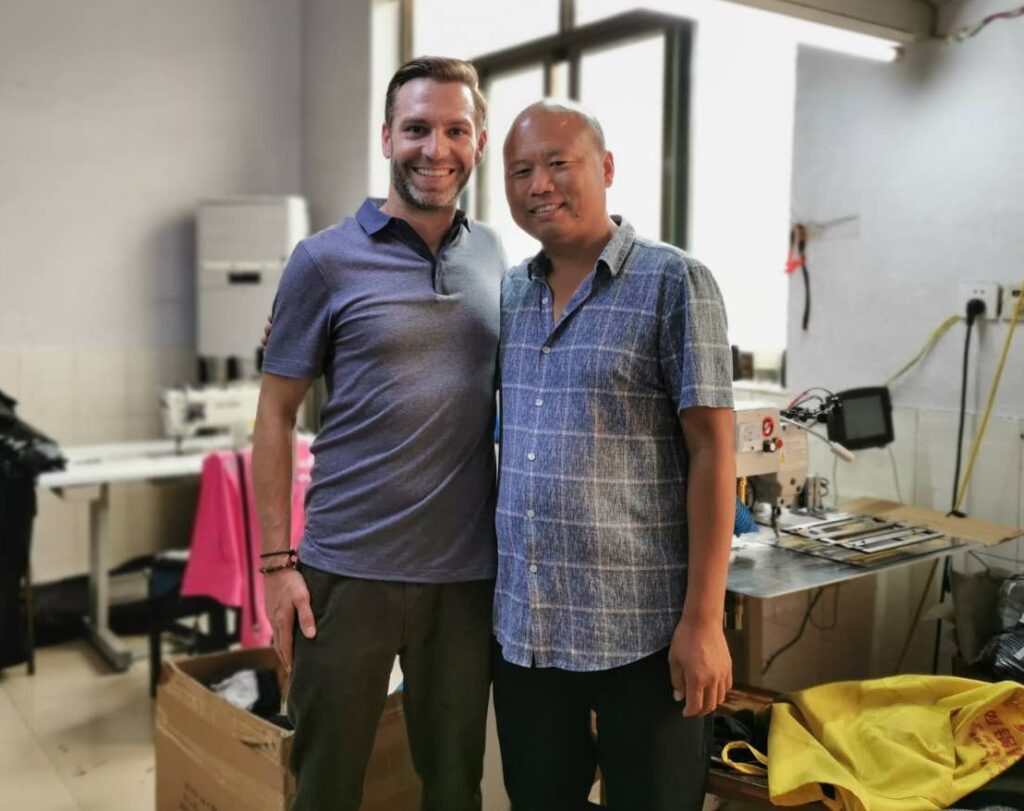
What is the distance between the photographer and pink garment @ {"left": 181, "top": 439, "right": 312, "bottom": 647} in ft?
10.5

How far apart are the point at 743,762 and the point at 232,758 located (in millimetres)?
1080

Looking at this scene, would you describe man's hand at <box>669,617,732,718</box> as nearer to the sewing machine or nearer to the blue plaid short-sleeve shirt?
the blue plaid short-sleeve shirt

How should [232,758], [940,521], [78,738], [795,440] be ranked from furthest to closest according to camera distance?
[78,738], [940,521], [795,440], [232,758]

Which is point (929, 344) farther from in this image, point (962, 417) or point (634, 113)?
point (634, 113)

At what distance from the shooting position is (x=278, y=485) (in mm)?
1705

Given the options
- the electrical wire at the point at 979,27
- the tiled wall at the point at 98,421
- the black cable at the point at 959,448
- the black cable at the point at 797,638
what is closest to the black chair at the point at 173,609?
the tiled wall at the point at 98,421

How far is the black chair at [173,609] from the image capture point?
344 centimetres

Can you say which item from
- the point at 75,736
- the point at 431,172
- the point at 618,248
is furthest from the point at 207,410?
the point at 618,248

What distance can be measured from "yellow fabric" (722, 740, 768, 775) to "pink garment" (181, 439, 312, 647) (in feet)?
5.60

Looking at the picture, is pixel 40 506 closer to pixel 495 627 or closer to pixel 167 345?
pixel 167 345

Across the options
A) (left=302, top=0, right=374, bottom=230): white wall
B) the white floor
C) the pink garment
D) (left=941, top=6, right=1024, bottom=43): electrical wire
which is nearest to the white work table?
the white floor

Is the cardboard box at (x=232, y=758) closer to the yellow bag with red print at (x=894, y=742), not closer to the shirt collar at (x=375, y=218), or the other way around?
the yellow bag with red print at (x=894, y=742)

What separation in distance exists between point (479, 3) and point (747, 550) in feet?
10.6

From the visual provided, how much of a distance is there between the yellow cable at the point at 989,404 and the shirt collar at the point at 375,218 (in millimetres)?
1462
